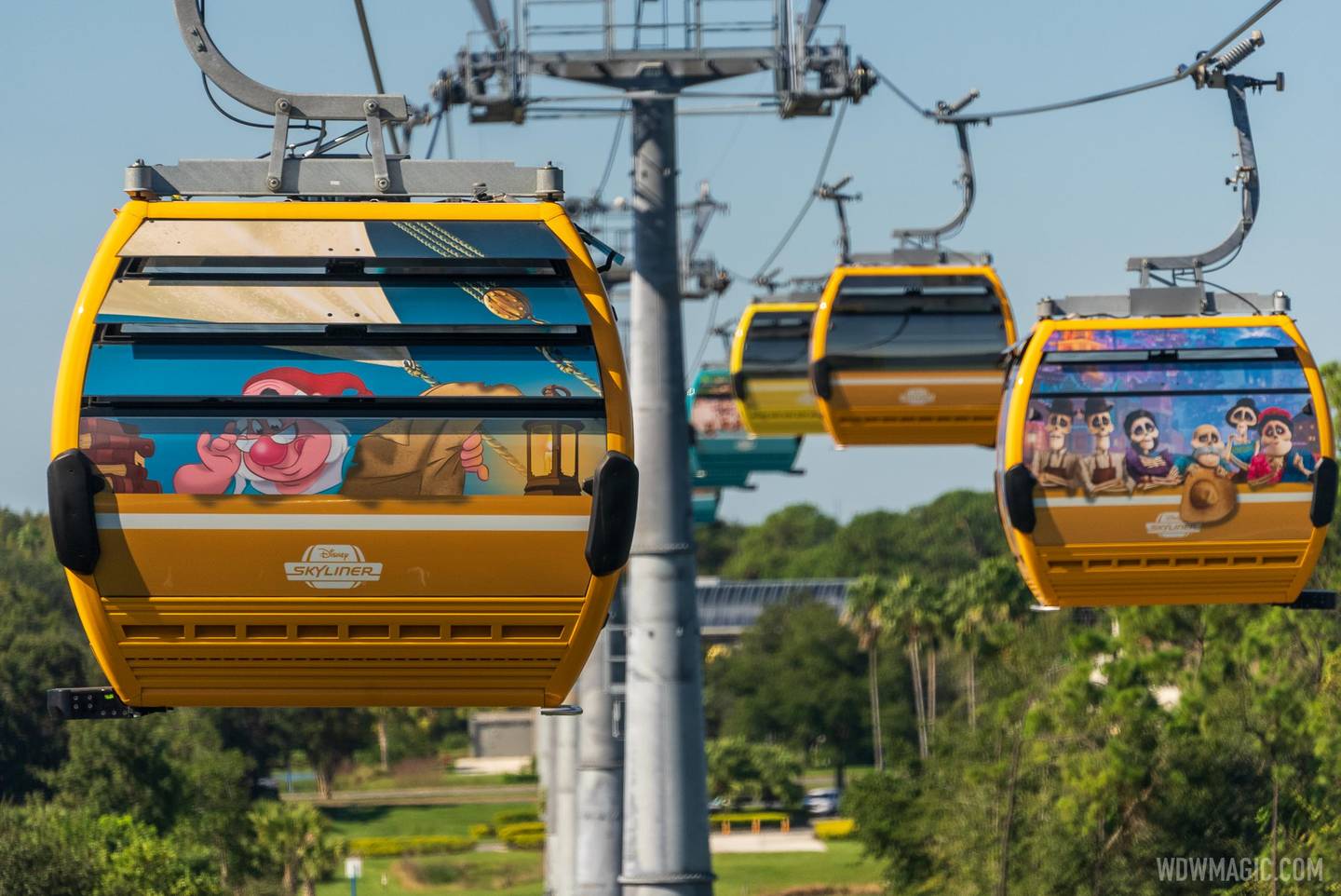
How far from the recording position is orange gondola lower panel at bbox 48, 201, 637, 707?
286 inches

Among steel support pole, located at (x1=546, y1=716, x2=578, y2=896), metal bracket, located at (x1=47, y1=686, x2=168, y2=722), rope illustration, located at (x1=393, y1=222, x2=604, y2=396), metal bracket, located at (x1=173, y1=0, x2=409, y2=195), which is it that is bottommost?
steel support pole, located at (x1=546, y1=716, x2=578, y2=896)

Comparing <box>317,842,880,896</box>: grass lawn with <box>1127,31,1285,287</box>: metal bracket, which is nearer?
<box>1127,31,1285,287</box>: metal bracket

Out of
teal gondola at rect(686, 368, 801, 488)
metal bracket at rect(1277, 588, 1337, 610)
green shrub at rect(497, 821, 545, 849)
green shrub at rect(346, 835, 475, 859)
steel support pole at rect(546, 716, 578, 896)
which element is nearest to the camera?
metal bracket at rect(1277, 588, 1337, 610)

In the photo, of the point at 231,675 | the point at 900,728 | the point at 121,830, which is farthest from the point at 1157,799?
the point at 900,728

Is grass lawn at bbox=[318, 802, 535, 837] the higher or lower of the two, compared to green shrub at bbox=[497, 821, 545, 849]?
lower

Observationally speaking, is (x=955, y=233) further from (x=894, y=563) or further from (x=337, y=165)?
(x=894, y=563)

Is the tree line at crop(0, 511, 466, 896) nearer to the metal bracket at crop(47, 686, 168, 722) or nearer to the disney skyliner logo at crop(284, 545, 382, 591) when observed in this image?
the metal bracket at crop(47, 686, 168, 722)

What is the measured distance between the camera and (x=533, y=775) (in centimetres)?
10869

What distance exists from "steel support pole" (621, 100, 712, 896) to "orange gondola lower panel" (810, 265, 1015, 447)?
6.79ft

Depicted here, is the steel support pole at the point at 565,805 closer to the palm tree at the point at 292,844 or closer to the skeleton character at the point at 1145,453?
the palm tree at the point at 292,844

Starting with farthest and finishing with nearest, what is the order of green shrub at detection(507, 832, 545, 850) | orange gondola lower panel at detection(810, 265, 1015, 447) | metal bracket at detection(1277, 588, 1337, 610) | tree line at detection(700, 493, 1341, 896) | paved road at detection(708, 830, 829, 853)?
green shrub at detection(507, 832, 545, 850), paved road at detection(708, 830, 829, 853), tree line at detection(700, 493, 1341, 896), orange gondola lower panel at detection(810, 265, 1015, 447), metal bracket at detection(1277, 588, 1337, 610)

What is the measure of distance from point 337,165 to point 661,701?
8510mm

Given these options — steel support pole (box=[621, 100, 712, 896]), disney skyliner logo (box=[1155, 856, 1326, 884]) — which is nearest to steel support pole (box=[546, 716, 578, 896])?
disney skyliner logo (box=[1155, 856, 1326, 884])

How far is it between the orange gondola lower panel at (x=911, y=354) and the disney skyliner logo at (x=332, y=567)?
1070cm
